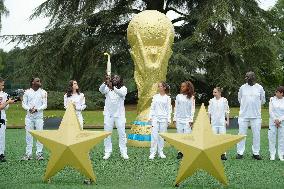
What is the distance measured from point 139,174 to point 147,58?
5271mm

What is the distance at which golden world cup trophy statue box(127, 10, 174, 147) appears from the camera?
45.9 feet

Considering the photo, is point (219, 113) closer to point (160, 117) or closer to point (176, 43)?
point (160, 117)

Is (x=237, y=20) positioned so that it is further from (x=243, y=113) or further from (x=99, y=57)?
(x=243, y=113)

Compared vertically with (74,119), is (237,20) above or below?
above

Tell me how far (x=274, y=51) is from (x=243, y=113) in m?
17.0

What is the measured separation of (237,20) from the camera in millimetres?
27719

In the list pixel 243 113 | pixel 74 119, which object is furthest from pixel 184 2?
pixel 74 119

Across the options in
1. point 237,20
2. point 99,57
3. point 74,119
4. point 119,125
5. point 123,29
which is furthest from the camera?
point 123,29

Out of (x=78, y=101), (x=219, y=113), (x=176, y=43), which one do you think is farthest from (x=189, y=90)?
(x=176, y=43)

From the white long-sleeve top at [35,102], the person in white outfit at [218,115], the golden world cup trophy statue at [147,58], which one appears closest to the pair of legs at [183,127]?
the person in white outfit at [218,115]

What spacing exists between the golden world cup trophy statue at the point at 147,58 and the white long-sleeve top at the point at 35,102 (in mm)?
3439

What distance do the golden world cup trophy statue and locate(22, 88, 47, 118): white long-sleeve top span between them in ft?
11.3

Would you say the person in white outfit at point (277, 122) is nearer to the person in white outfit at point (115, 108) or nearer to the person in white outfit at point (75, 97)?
the person in white outfit at point (115, 108)

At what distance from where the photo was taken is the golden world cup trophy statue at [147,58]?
13977 mm
